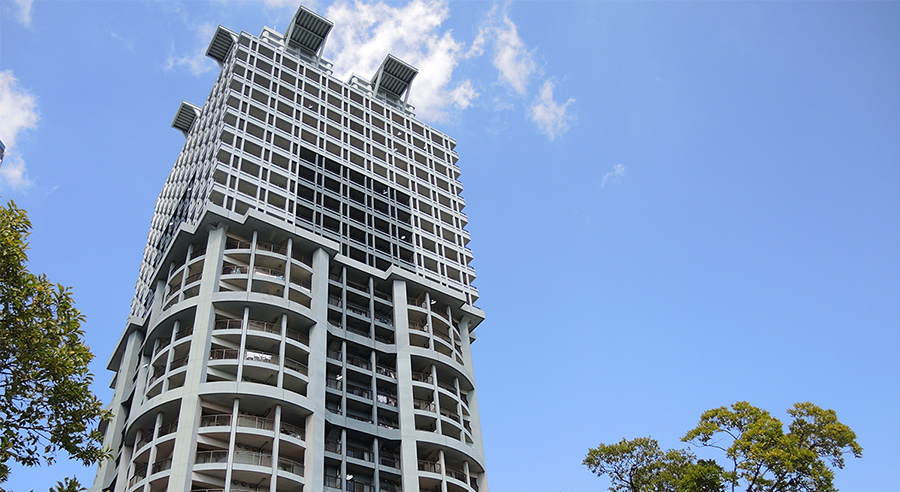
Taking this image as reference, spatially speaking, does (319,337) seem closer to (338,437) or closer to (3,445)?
(338,437)

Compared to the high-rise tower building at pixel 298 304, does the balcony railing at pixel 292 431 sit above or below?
below

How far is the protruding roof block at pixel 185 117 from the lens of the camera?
285 ft

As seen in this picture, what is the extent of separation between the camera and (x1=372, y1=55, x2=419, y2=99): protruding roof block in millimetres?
88062

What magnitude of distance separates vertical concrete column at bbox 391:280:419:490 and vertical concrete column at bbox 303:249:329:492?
22.2 ft

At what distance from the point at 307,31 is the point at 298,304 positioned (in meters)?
38.9

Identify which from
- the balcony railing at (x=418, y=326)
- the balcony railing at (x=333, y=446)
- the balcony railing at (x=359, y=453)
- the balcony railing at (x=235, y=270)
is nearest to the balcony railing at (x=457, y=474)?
the balcony railing at (x=359, y=453)

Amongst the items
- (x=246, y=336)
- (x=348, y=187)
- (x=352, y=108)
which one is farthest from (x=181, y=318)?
(x=352, y=108)

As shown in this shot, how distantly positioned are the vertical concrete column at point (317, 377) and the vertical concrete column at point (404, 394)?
6.77 meters

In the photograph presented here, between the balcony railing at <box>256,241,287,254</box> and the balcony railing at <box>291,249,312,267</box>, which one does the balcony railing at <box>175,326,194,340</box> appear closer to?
the balcony railing at <box>256,241,287,254</box>

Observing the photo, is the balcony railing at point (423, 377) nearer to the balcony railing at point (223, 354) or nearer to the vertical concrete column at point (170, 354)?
the balcony railing at point (223, 354)

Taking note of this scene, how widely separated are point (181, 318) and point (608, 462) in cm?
3509

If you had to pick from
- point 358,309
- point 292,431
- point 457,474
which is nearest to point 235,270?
point 358,309

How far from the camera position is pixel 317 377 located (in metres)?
55.3

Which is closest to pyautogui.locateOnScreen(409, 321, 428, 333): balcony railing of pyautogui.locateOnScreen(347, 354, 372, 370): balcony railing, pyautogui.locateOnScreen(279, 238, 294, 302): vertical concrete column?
pyautogui.locateOnScreen(347, 354, 372, 370): balcony railing
